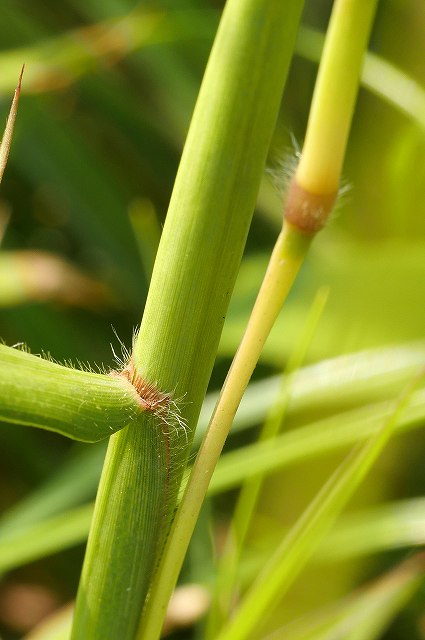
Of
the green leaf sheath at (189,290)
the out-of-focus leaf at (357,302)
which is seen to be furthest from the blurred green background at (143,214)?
the green leaf sheath at (189,290)

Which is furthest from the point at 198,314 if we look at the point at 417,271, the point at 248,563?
the point at 248,563

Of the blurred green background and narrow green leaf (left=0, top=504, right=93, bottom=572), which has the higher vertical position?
the blurred green background

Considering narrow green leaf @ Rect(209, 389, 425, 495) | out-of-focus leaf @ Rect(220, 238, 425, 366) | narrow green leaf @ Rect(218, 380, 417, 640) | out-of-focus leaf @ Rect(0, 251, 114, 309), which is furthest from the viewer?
out-of-focus leaf @ Rect(0, 251, 114, 309)

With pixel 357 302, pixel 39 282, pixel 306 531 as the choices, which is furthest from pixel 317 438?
pixel 39 282

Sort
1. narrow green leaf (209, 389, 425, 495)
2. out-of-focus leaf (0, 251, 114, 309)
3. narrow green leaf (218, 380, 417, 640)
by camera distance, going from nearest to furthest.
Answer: narrow green leaf (218, 380, 417, 640), narrow green leaf (209, 389, 425, 495), out-of-focus leaf (0, 251, 114, 309)

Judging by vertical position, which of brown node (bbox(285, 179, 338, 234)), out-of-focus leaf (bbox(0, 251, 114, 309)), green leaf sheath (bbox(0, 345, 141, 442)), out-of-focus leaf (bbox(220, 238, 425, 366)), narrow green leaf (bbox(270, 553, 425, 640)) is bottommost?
narrow green leaf (bbox(270, 553, 425, 640))

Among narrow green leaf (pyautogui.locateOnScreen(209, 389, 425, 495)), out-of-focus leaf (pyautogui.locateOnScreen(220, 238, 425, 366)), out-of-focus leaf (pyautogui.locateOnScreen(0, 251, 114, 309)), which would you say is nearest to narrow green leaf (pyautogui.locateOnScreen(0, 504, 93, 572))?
narrow green leaf (pyautogui.locateOnScreen(209, 389, 425, 495))

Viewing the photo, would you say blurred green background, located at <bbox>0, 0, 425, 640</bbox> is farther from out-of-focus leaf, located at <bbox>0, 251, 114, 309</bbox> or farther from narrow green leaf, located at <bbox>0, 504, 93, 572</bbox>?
narrow green leaf, located at <bbox>0, 504, 93, 572</bbox>
